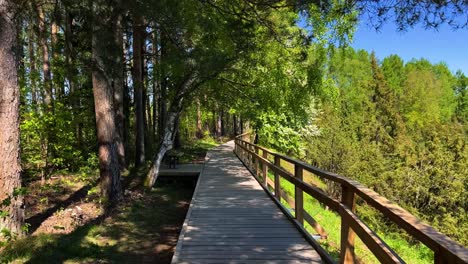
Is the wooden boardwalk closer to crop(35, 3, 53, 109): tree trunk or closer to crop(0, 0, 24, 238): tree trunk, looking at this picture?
crop(0, 0, 24, 238): tree trunk

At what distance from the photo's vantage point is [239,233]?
222 inches

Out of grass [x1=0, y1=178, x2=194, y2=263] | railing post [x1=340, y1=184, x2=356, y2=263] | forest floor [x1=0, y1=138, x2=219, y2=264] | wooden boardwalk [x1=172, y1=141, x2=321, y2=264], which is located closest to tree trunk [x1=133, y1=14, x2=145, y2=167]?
forest floor [x1=0, y1=138, x2=219, y2=264]

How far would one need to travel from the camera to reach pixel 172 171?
13547 millimetres

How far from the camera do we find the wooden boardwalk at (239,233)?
4.61 metres

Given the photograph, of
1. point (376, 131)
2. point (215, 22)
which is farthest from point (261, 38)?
point (376, 131)

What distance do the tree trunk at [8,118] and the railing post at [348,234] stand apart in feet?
15.3

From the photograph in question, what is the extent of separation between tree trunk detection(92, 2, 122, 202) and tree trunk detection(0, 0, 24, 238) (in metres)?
2.23

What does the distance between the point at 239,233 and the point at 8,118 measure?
12.5 ft

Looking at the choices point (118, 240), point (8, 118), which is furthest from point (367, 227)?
point (8, 118)

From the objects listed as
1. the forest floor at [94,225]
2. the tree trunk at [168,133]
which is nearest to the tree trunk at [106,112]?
the forest floor at [94,225]

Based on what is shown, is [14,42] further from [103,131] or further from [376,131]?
[376,131]

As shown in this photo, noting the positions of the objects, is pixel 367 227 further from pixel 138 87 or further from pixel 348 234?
pixel 138 87

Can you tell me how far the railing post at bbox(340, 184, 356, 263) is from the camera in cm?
372

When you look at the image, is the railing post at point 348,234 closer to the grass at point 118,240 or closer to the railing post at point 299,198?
the railing post at point 299,198
